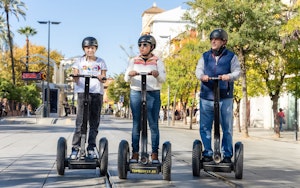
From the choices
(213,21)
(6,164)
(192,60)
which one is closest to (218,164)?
(6,164)

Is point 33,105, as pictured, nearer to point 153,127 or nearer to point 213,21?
point 213,21

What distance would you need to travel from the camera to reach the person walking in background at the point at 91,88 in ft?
25.0

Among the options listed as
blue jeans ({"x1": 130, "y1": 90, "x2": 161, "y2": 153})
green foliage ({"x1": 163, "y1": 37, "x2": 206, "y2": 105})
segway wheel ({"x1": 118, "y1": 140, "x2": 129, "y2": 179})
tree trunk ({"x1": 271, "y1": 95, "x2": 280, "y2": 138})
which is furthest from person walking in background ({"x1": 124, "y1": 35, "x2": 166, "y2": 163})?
green foliage ({"x1": 163, "y1": 37, "x2": 206, "y2": 105})

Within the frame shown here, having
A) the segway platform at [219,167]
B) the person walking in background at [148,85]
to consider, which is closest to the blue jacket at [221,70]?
the person walking in background at [148,85]

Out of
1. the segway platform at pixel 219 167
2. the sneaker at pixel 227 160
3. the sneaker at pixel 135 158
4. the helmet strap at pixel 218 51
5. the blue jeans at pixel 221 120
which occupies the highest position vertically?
the helmet strap at pixel 218 51

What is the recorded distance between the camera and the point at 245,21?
74.8 ft

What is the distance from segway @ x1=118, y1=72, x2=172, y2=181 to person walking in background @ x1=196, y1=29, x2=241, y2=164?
2.45ft

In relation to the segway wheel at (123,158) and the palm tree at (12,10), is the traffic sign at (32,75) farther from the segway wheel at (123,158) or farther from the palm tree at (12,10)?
the segway wheel at (123,158)

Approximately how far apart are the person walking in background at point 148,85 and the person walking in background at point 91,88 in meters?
0.49

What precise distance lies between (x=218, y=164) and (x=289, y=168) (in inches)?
112

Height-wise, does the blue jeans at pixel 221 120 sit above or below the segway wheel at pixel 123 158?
above

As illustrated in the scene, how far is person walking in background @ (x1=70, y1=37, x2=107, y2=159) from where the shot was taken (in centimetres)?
762

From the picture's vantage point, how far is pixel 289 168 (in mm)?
9602

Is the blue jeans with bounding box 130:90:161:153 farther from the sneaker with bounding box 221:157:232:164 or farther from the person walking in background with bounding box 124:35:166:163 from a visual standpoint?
the sneaker with bounding box 221:157:232:164
